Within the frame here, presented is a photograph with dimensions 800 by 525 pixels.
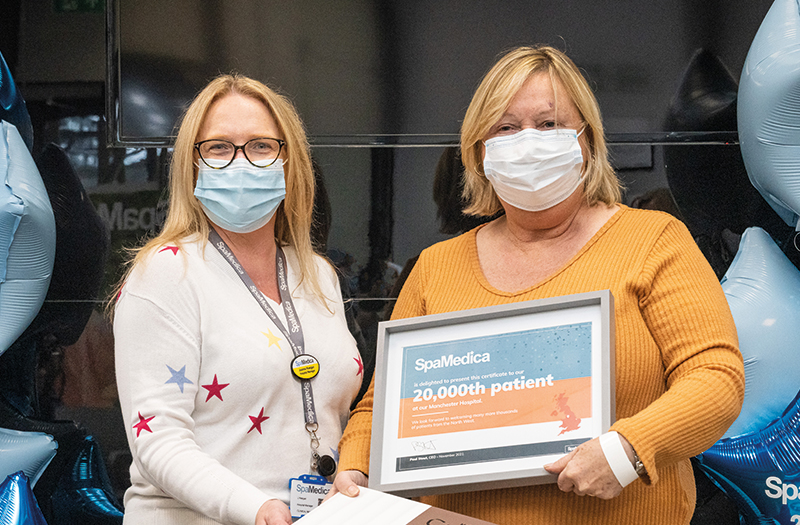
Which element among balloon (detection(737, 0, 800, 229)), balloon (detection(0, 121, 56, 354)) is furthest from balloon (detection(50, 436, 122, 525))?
balloon (detection(737, 0, 800, 229))

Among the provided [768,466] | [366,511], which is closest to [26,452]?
[366,511]

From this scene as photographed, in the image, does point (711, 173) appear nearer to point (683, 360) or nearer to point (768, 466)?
point (768, 466)

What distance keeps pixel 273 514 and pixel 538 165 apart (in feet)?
3.41

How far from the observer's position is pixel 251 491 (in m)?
1.73

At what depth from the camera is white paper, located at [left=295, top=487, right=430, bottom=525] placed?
146 centimetres

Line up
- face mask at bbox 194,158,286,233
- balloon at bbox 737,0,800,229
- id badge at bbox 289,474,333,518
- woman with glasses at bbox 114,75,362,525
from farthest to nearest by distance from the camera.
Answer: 1. balloon at bbox 737,0,800,229
2. face mask at bbox 194,158,286,233
3. id badge at bbox 289,474,333,518
4. woman with glasses at bbox 114,75,362,525

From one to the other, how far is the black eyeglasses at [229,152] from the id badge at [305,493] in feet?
2.83

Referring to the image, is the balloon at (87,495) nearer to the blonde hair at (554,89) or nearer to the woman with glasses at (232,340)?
the woman with glasses at (232,340)

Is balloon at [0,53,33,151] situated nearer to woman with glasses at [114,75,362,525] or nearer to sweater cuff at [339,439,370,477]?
woman with glasses at [114,75,362,525]

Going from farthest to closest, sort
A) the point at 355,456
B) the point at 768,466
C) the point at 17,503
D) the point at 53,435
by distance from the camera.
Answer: the point at 53,435, the point at 17,503, the point at 768,466, the point at 355,456

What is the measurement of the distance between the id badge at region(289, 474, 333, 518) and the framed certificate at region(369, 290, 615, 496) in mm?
307

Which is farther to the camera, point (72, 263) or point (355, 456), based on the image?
point (72, 263)

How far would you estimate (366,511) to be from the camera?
4.94ft

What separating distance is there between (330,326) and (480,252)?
498 millimetres
